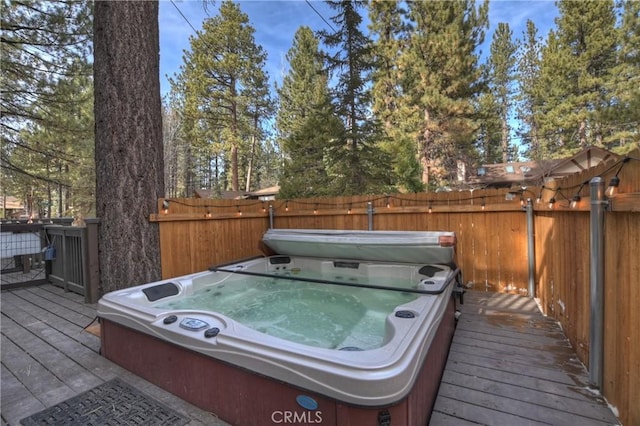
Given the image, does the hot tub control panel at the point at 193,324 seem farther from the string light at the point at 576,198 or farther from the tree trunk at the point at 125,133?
the string light at the point at 576,198

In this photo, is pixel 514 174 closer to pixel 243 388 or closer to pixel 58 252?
pixel 243 388

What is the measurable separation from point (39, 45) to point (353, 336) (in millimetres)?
6700

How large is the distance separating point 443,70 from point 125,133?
9737 mm

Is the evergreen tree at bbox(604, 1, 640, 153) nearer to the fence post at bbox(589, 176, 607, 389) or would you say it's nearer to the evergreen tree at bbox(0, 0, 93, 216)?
the fence post at bbox(589, 176, 607, 389)

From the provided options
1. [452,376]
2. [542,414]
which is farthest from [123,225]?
[542,414]

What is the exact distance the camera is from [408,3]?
10.1 meters

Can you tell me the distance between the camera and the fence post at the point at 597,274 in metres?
1.59

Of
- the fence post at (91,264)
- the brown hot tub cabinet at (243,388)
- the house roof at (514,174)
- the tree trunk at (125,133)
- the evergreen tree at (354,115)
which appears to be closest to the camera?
the brown hot tub cabinet at (243,388)

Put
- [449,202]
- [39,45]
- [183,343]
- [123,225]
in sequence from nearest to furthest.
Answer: [183,343], [123,225], [449,202], [39,45]

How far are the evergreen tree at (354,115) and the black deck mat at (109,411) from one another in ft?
20.1

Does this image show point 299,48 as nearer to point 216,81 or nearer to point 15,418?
point 216,81

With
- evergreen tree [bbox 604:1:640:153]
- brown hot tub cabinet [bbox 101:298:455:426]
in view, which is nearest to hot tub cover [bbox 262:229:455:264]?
brown hot tub cabinet [bbox 101:298:455:426]

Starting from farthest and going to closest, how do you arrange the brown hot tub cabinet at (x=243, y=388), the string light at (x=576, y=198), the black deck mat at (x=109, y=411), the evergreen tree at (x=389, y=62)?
the evergreen tree at (x=389, y=62), the string light at (x=576, y=198), the black deck mat at (x=109, y=411), the brown hot tub cabinet at (x=243, y=388)

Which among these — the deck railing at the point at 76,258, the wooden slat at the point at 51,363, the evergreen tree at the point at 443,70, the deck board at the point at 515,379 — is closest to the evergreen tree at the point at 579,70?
the evergreen tree at the point at 443,70
